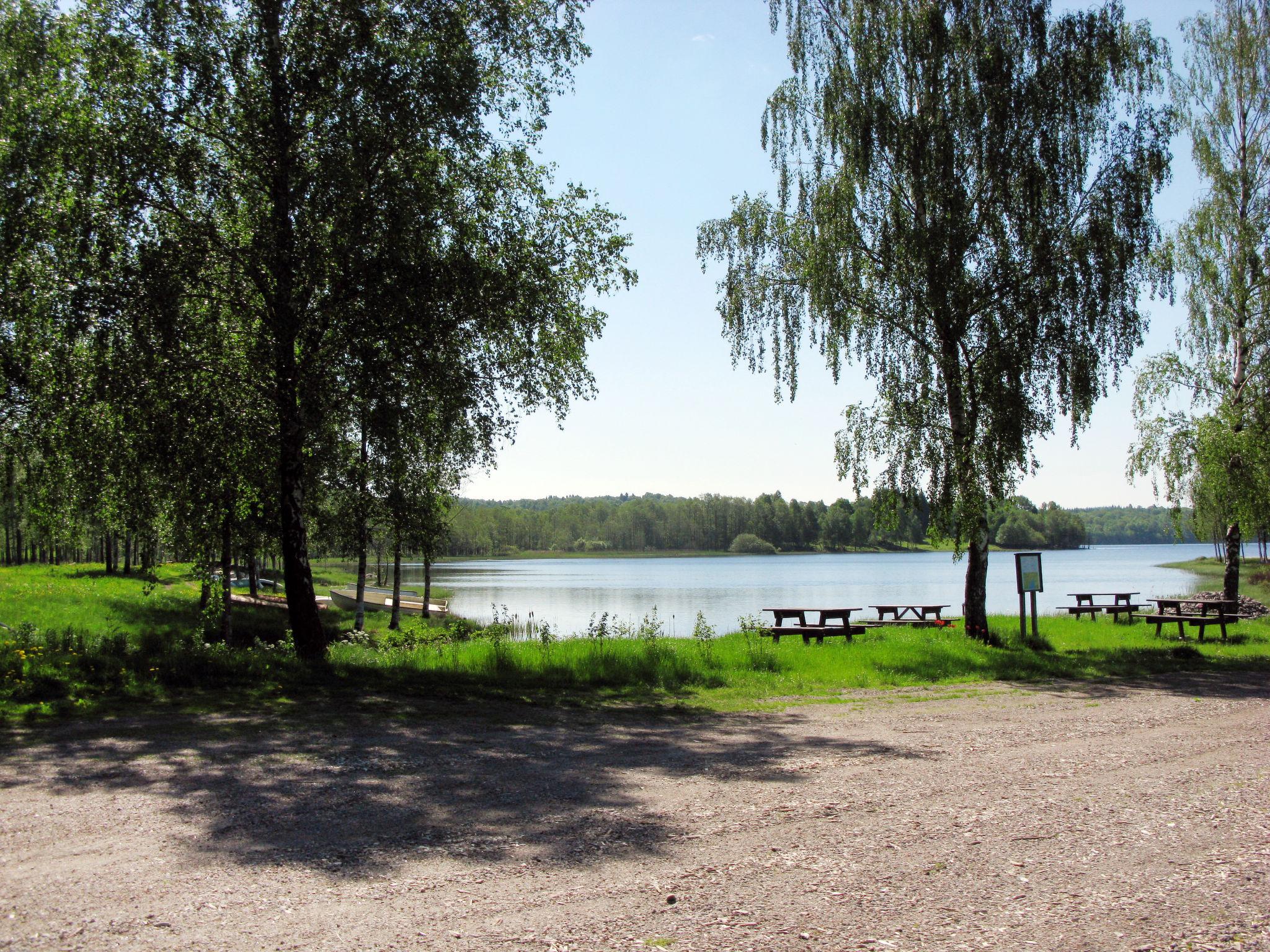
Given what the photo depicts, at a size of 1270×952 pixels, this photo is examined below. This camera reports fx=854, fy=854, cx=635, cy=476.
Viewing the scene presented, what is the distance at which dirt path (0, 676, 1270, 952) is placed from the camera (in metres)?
3.75

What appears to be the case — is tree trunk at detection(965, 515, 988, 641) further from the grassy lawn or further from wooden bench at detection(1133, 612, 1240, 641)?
wooden bench at detection(1133, 612, 1240, 641)

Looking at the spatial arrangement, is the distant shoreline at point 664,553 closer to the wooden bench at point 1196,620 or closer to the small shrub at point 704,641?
the wooden bench at point 1196,620

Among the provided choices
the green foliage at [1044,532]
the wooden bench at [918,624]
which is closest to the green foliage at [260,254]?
the wooden bench at [918,624]

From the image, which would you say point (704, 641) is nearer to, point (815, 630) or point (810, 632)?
point (810, 632)

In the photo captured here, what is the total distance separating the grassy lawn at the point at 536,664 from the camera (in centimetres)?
959

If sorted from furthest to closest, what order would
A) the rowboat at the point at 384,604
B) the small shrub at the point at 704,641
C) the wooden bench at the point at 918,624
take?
1. the rowboat at the point at 384,604
2. the wooden bench at the point at 918,624
3. the small shrub at the point at 704,641

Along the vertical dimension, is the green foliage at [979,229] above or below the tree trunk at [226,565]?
above

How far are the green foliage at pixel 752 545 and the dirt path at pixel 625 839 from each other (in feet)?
412

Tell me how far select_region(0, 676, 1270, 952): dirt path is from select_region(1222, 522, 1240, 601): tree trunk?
17294 millimetres

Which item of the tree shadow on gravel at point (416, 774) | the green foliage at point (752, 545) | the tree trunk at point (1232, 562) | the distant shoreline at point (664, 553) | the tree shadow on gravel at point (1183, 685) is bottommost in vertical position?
the distant shoreline at point (664, 553)

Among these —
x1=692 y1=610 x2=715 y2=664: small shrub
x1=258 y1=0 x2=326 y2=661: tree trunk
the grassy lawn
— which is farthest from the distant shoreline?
x1=258 y1=0 x2=326 y2=661: tree trunk

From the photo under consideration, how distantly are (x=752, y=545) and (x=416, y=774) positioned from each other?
424 feet

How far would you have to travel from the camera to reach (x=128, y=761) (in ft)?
21.1

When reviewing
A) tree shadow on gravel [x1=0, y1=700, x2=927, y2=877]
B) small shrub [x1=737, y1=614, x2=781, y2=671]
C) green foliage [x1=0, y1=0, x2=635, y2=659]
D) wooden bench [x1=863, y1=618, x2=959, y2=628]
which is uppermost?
green foliage [x1=0, y1=0, x2=635, y2=659]
